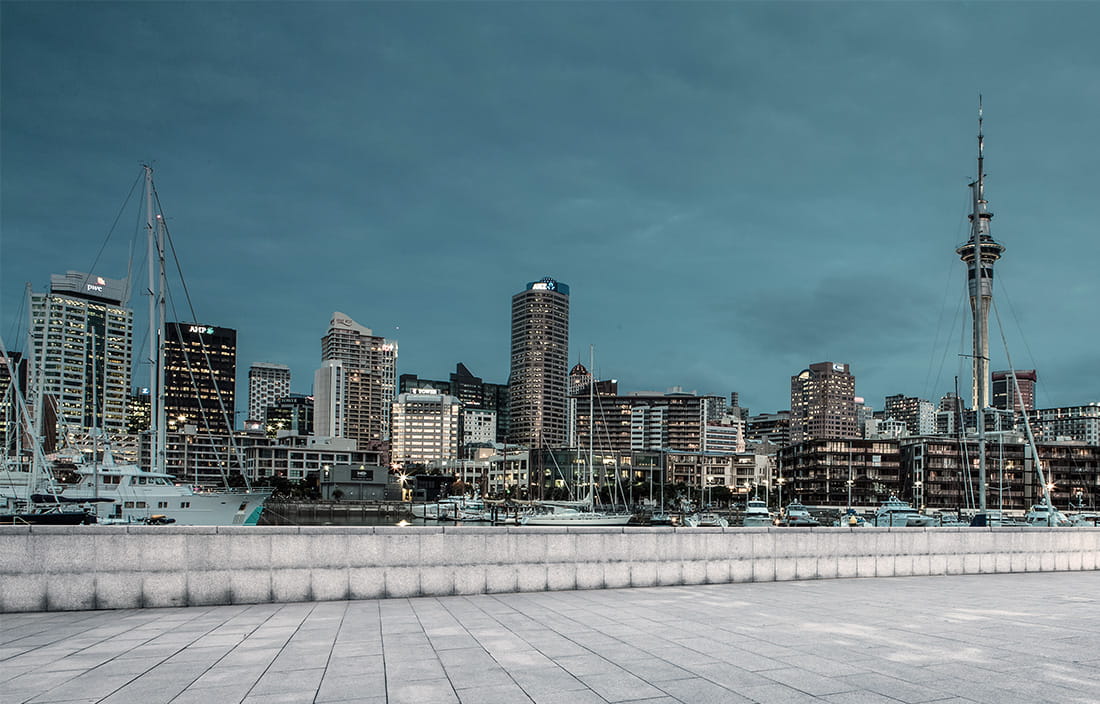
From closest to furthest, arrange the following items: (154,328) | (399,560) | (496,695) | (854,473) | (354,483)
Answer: (496,695) < (399,560) < (154,328) < (854,473) < (354,483)

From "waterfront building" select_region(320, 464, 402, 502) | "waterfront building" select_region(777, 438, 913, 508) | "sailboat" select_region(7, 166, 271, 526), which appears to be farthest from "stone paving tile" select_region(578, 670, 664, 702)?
"waterfront building" select_region(777, 438, 913, 508)

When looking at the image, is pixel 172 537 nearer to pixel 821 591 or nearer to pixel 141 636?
pixel 141 636

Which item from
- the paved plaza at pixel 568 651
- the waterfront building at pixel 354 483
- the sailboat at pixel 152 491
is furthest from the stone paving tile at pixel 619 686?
the waterfront building at pixel 354 483

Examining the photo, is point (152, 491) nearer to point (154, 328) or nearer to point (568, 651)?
point (154, 328)

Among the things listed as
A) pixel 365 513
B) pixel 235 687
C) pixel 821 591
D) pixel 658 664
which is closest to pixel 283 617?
pixel 235 687

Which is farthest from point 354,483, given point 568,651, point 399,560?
point 568,651

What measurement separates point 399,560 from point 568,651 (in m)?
6.60

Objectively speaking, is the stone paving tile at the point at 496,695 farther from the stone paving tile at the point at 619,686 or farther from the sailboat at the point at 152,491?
the sailboat at the point at 152,491

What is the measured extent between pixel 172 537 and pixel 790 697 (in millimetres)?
11787

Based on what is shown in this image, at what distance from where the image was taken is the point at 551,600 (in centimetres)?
1591

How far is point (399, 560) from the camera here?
16.4 m

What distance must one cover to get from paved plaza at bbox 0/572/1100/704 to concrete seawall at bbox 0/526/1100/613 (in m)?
0.48

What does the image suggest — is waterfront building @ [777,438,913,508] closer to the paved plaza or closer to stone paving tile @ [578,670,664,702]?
the paved plaza

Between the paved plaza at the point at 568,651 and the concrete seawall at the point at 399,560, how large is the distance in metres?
0.48
